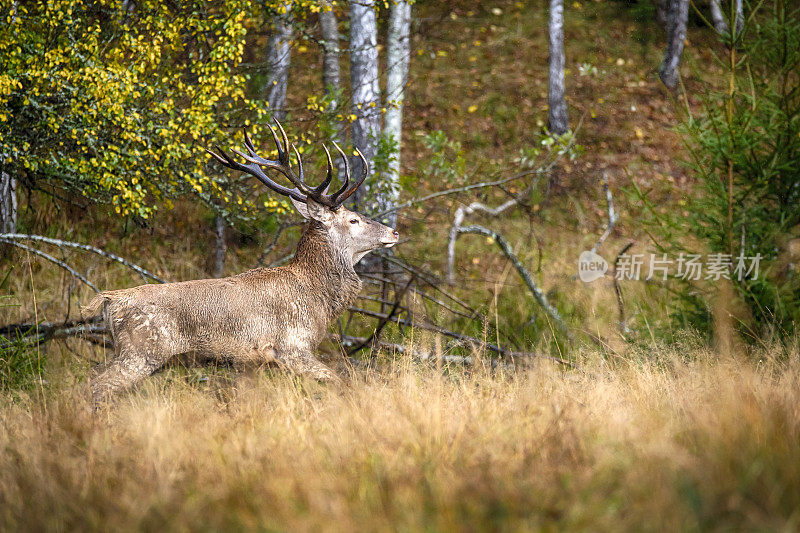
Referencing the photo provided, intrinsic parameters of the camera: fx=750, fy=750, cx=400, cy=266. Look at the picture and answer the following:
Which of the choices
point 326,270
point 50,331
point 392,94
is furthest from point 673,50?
point 50,331

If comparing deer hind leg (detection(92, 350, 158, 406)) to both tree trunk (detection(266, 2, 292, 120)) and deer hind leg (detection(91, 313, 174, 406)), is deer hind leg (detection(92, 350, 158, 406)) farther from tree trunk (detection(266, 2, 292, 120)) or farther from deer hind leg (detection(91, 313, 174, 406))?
tree trunk (detection(266, 2, 292, 120))

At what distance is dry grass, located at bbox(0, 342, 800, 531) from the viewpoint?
9.65 feet

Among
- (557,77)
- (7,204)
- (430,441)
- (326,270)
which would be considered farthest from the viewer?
(557,77)

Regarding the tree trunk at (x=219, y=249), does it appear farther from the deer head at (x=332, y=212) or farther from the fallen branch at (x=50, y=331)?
the deer head at (x=332, y=212)

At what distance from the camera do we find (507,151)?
15.2m

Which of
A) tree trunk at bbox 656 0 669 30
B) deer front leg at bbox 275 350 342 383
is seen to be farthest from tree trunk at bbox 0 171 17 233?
tree trunk at bbox 656 0 669 30

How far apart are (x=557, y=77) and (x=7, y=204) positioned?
10.3m

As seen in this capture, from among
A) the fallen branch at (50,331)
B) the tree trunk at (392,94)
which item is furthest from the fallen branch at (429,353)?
the fallen branch at (50,331)

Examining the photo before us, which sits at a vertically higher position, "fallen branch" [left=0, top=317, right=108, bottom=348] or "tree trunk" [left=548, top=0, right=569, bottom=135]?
"tree trunk" [left=548, top=0, right=569, bottom=135]

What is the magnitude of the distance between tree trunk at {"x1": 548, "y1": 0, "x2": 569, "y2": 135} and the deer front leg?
10.8 m

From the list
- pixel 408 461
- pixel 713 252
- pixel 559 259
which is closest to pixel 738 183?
pixel 713 252

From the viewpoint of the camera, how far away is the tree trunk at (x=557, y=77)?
1486cm

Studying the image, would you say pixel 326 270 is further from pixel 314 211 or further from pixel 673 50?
pixel 673 50

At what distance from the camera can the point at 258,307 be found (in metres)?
5.21
